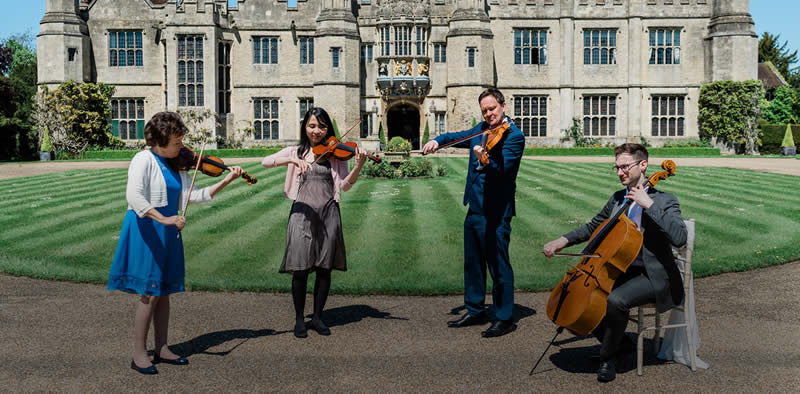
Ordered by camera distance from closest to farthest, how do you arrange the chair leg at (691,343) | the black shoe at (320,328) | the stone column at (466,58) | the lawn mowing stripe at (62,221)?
the chair leg at (691,343), the black shoe at (320,328), the lawn mowing stripe at (62,221), the stone column at (466,58)

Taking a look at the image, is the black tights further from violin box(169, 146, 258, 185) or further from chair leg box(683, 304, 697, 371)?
chair leg box(683, 304, 697, 371)

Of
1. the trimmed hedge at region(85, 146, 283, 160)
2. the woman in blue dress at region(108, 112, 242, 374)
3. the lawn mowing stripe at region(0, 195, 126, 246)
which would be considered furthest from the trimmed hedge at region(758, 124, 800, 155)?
the woman in blue dress at region(108, 112, 242, 374)

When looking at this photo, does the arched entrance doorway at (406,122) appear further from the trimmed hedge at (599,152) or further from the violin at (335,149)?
the violin at (335,149)

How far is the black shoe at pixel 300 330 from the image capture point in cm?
516

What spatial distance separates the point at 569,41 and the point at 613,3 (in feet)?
9.47

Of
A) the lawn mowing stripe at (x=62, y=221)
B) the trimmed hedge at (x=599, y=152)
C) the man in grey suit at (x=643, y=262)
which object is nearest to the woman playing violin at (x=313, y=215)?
the man in grey suit at (x=643, y=262)

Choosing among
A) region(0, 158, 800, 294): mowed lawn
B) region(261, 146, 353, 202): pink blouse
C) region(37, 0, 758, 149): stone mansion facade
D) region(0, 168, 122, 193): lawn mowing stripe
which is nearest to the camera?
region(261, 146, 353, 202): pink blouse

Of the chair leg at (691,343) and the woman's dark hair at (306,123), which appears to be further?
the woman's dark hair at (306,123)

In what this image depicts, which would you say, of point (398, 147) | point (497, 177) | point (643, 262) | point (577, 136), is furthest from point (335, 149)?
point (577, 136)

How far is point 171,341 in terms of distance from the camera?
16.7ft

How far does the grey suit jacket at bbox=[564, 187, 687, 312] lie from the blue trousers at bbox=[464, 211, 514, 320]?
113 cm

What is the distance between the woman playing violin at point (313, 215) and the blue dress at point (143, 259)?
102 centimetres

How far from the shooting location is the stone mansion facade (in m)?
32.7

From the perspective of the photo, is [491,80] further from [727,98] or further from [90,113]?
[90,113]
